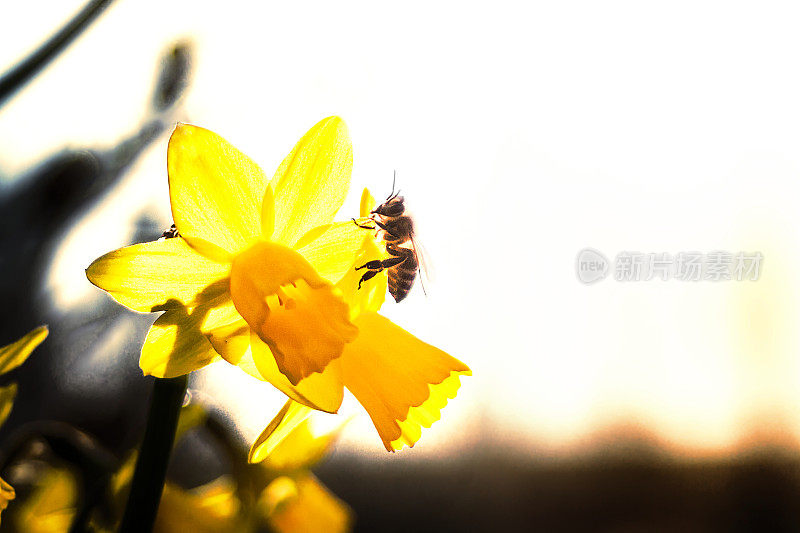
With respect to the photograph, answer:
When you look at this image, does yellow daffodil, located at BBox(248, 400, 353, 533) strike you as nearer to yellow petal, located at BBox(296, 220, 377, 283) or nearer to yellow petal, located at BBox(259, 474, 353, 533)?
yellow petal, located at BBox(259, 474, 353, 533)

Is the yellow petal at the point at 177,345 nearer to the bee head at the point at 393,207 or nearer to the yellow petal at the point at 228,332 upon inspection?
the yellow petal at the point at 228,332

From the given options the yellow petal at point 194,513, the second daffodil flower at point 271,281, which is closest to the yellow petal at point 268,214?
the second daffodil flower at point 271,281

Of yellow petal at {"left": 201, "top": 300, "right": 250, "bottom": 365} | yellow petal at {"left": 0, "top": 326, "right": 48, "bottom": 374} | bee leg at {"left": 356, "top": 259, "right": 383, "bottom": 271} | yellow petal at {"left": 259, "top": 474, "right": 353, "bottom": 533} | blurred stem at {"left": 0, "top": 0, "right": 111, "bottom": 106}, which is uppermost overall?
blurred stem at {"left": 0, "top": 0, "right": 111, "bottom": 106}

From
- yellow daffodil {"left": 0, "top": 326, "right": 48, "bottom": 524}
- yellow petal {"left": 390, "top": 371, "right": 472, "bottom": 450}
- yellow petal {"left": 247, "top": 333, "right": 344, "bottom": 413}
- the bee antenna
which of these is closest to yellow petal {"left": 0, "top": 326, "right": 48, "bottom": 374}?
yellow daffodil {"left": 0, "top": 326, "right": 48, "bottom": 524}

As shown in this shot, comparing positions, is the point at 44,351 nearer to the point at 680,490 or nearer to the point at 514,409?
the point at 514,409

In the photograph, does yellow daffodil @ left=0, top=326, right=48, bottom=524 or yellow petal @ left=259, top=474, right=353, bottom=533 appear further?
yellow petal @ left=259, top=474, right=353, bottom=533

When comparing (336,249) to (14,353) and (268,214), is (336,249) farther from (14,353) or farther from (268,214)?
(14,353)

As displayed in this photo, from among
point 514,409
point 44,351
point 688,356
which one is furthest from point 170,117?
point 688,356
